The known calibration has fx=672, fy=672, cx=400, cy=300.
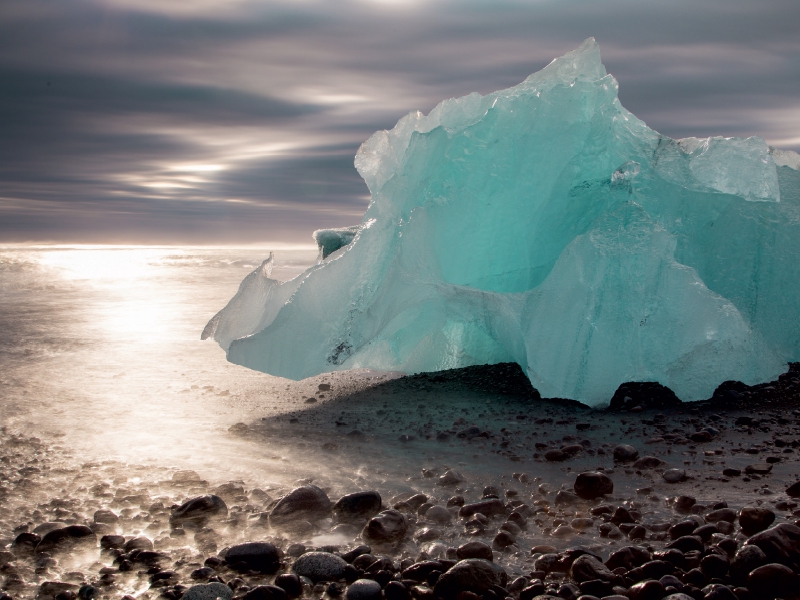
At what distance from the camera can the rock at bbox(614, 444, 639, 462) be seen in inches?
171

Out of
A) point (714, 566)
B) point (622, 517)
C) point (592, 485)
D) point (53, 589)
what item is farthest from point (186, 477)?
point (714, 566)

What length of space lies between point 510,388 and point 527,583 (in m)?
3.50

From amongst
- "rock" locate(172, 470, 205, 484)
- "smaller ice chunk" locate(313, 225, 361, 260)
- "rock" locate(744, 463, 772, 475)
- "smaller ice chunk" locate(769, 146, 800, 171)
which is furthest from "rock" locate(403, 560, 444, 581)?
"smaller ice chunk" locate(769, 146, 800, 171)

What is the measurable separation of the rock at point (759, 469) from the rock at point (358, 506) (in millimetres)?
2214

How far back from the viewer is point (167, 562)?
9.96 feet

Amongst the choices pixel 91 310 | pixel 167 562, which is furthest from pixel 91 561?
pixel 91 310

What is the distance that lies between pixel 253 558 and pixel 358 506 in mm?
712

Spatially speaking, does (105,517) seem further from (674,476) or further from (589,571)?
(674,476)

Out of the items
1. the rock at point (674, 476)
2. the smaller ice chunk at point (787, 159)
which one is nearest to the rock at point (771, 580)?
the rock at point (674, 476)

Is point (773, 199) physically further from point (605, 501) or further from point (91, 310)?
point (91, 310)

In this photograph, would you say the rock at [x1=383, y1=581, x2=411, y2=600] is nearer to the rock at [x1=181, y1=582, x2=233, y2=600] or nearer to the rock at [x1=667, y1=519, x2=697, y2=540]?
the rock at [x1=181, y1=582, x2=233, y2=600]

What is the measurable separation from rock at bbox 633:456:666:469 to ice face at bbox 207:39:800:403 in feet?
4.37

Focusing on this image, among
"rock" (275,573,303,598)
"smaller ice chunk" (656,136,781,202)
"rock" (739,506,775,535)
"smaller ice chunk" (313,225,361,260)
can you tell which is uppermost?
"smaller ice chunk" (656,136,781,202)

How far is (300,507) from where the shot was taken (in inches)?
141
